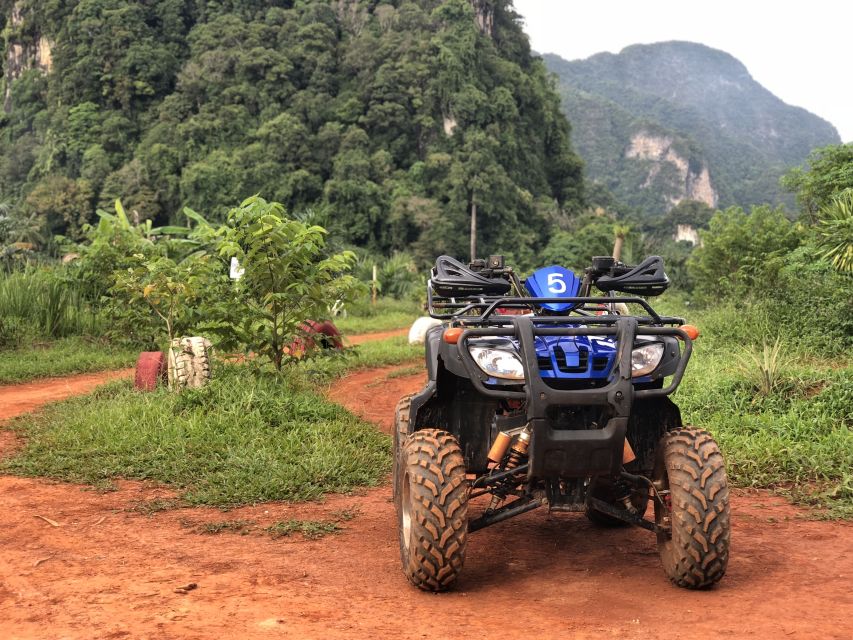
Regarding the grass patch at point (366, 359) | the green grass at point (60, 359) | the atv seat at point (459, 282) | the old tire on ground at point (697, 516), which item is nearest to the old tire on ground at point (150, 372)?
the grass patch at point (366, 359)

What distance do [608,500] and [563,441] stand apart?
1215mm

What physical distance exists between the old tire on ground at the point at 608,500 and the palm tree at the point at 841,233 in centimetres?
592

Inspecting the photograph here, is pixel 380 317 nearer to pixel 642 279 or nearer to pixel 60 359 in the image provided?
pixel 60 359

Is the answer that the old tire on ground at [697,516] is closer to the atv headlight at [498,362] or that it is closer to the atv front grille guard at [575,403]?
the atv front grille guard at [575,403]

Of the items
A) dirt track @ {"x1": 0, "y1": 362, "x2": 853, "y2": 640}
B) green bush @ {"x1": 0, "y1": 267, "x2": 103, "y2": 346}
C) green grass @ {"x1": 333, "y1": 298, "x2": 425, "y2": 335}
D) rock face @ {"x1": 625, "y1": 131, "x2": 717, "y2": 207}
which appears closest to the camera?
dirt track @ {"x1": 0, "y1": 362, "x2": 853, "y2": 640}

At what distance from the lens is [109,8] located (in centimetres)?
7012

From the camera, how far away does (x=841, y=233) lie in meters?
9.40

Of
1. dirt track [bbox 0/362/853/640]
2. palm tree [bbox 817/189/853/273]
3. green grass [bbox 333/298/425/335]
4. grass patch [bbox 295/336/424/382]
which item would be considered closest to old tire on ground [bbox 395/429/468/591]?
dirt track [bbox 0/362/853/640]

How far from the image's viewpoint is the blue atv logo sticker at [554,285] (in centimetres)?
417

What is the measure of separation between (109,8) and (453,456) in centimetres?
7662

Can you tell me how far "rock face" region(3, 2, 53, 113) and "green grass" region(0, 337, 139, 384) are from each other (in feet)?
237

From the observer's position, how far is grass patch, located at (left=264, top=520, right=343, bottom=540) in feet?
15.0

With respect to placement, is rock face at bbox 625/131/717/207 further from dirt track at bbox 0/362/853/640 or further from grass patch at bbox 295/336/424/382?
dirt track at bbox 0/362/853/640

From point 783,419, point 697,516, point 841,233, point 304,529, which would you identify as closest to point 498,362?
point 697,516
